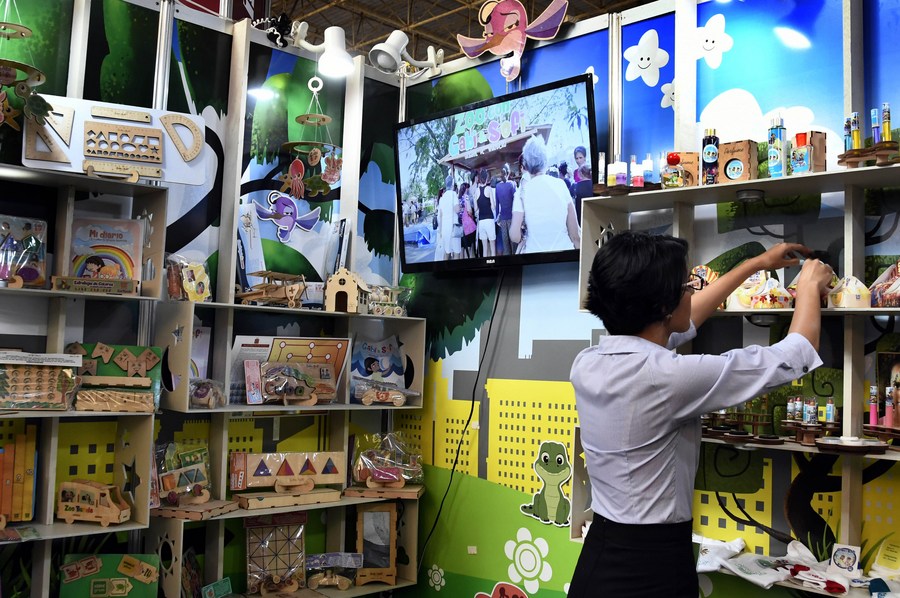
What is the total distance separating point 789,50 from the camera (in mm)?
3105

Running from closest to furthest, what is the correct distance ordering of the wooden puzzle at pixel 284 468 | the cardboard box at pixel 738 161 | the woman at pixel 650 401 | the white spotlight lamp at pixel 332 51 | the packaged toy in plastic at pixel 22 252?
the woman at pixel 650 401 < the cardboard box at pixel 738 161 < the packaged toy in plastic at pixel 22 252 < the wooden puzzle at pixel 284 468 < the white spotlight lamp at pixel 332 51

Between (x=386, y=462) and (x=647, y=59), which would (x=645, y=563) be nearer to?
(x=647, y=59)

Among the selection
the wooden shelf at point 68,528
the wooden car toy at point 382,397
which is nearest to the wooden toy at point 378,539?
the wooden car toy at point 382,397

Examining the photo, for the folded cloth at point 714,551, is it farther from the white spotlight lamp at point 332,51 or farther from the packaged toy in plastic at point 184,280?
the white spotlight lamp at point 332,51

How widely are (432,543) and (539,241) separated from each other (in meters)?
1.71

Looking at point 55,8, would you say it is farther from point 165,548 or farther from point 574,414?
point 574,414

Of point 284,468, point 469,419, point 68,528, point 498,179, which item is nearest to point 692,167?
point 498,179

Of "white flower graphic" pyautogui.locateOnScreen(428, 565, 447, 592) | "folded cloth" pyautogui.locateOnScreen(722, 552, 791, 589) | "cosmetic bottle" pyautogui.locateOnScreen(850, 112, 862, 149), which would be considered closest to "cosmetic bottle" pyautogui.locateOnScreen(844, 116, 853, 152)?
"cosmetic bottle" pyautogui.locateOnScreen(850, 112, 862, 149)

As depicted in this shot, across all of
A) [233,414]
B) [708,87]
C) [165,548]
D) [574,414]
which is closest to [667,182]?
[708,87]

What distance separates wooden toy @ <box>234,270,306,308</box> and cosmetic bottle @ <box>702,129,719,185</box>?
→ 1.98 meters

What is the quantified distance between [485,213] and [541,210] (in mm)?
340

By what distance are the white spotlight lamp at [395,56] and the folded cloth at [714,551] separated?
2.71 meters

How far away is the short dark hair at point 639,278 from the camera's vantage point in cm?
177

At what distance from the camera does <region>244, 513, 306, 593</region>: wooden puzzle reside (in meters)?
3.88
